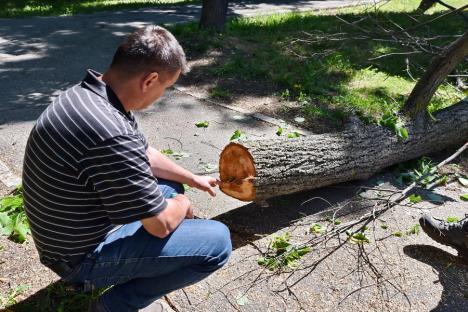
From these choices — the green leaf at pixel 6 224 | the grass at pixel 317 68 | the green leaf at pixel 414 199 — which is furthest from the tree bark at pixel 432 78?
the green leaf at pixel 6 224

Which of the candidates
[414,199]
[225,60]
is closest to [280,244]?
[414,199]

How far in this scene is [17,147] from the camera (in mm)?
4387

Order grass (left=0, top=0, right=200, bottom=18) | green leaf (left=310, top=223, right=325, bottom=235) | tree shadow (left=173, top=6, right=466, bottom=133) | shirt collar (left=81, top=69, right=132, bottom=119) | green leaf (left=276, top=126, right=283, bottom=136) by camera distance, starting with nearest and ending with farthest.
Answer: shirt collar (left=81, top=69, right=132, bottom=119), green leaf (left=310, top=223, right=325, bottom=235), green leaf (left=276, top=126, right=283, bottom=136), tree shadow (left=173, top=6, right=466, bottom=133), grass (left=0, top=0, right=200, bottom=18)

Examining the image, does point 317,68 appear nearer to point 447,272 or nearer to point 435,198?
point 435,198

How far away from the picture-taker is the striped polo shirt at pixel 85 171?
5.95 feet

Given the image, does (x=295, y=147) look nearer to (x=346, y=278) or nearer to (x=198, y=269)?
(x=346, y=278)

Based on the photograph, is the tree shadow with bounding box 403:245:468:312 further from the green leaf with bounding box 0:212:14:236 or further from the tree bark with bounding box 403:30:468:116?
the green leaf with bounding box 0:212:14:236

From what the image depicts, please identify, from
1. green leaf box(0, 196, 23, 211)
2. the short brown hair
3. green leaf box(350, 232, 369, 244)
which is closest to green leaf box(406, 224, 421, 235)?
A: green leaf box(350, 232, 369, 244)

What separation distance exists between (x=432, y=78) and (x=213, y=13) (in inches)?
205

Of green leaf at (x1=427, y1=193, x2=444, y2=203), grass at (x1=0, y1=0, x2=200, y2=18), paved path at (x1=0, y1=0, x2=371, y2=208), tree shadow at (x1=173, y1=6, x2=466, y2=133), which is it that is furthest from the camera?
grass at (x1=0, y1=0, x2=200, y2=18)

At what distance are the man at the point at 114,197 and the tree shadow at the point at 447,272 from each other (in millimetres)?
1373

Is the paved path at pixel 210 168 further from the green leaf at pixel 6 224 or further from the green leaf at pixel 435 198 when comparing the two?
the green leaf at pixel 6 224

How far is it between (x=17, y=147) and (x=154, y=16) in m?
8.57

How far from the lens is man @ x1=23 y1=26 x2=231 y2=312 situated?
1.83 meters
